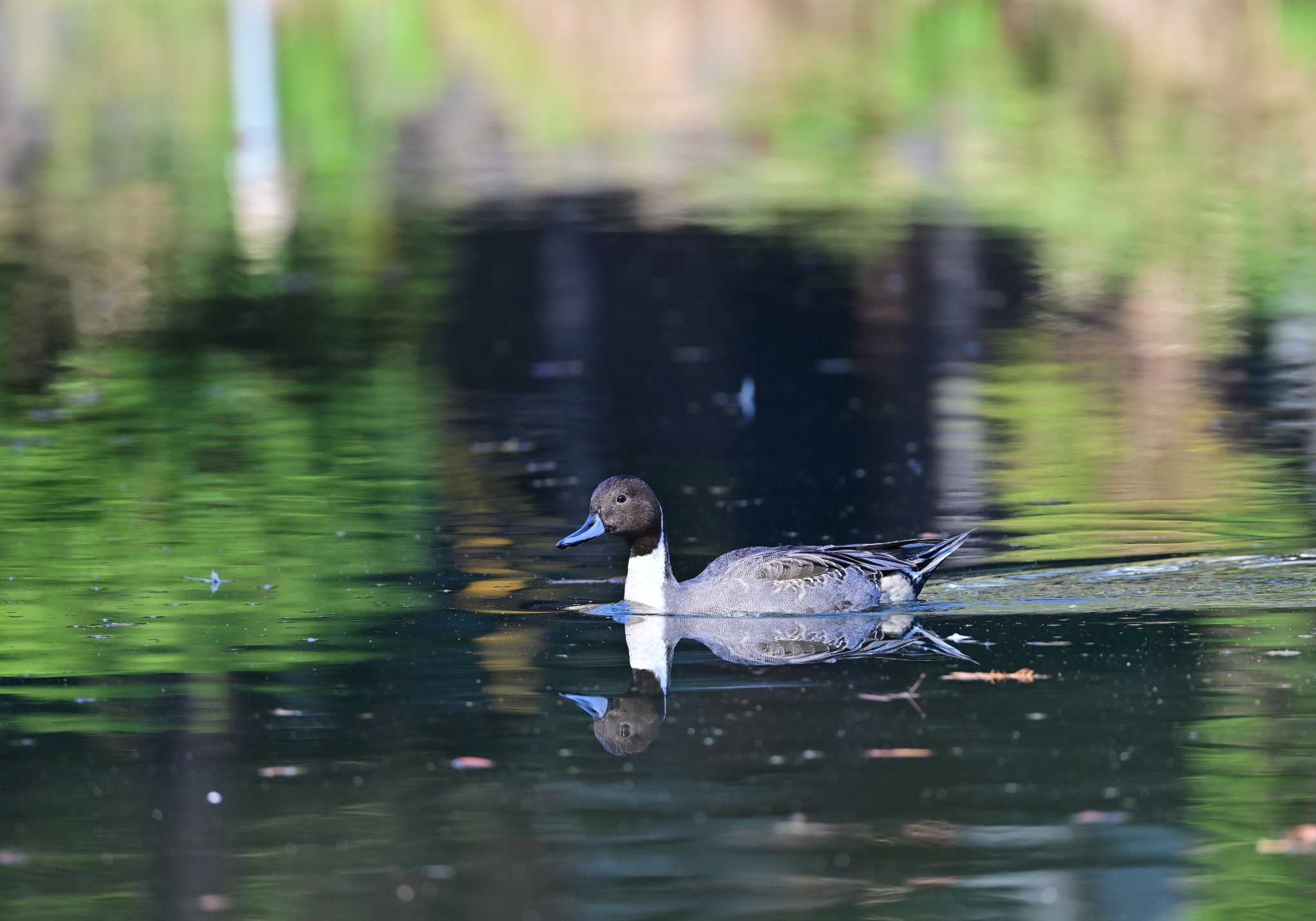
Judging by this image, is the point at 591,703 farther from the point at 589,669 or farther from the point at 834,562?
the point at 834,562

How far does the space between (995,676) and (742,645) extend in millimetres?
1353

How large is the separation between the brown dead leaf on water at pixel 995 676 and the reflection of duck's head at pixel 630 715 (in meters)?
1.16

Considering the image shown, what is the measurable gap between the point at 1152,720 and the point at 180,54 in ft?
149

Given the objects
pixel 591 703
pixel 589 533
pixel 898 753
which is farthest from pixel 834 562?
pixel 898 753

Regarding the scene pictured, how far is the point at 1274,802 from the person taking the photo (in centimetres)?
742

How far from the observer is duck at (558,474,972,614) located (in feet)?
34.8

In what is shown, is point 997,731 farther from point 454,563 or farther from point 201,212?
point 201,212

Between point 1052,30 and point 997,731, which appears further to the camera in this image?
point 1052,30

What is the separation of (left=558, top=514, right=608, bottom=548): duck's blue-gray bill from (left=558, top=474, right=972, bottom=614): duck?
11mm

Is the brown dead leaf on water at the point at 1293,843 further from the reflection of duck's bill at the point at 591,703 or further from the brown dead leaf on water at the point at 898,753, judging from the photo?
the reflection of duck's bill at the point at 591,703

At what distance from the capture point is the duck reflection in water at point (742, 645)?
8.80 metres

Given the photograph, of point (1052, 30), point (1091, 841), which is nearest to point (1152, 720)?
point (1091, 841)

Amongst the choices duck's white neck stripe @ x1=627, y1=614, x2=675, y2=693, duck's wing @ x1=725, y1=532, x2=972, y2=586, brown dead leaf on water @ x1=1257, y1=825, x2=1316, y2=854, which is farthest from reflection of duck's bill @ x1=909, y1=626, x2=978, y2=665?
brown dead leaf on water @ x1=1257, y1=825, x2=1316, y2=854

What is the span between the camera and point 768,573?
10.6 metres
